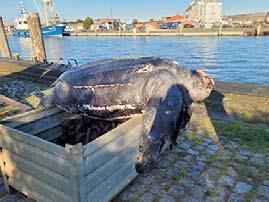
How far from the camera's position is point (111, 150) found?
284 cm

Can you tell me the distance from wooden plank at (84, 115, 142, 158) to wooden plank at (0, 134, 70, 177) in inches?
9.7

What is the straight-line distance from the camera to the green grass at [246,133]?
14.8 ft

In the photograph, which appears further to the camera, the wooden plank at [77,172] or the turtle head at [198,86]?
the turtle head at [198,86]

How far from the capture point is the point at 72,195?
8.47ft

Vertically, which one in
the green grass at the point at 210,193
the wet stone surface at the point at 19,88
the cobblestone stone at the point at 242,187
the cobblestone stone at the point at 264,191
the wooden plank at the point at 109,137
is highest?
the wooden plank at the point at 109,137

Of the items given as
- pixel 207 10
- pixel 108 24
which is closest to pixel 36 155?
pixel 108 24

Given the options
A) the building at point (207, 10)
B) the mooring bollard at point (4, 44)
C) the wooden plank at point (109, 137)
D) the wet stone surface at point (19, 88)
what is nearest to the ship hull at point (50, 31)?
the building at point (207, 10)

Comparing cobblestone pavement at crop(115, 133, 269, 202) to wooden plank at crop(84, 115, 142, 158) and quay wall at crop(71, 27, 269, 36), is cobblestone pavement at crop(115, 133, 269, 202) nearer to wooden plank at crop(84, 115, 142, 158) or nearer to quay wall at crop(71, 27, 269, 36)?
wooden plank at crop(84, 115, 142, 158)

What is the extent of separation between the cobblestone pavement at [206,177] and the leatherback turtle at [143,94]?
1.20 ft

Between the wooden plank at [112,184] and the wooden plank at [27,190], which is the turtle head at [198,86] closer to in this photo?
the wooden plank at [112,184]

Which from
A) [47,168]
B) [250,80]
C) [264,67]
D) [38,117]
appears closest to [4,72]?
[38,117]

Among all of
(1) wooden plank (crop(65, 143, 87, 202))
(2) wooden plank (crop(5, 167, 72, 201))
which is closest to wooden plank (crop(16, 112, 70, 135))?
(2) wooden plank (crop(5, 167, 72, 201))

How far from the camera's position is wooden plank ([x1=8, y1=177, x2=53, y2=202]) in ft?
9.66

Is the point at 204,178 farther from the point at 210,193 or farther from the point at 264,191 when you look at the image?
the point at 264,191
